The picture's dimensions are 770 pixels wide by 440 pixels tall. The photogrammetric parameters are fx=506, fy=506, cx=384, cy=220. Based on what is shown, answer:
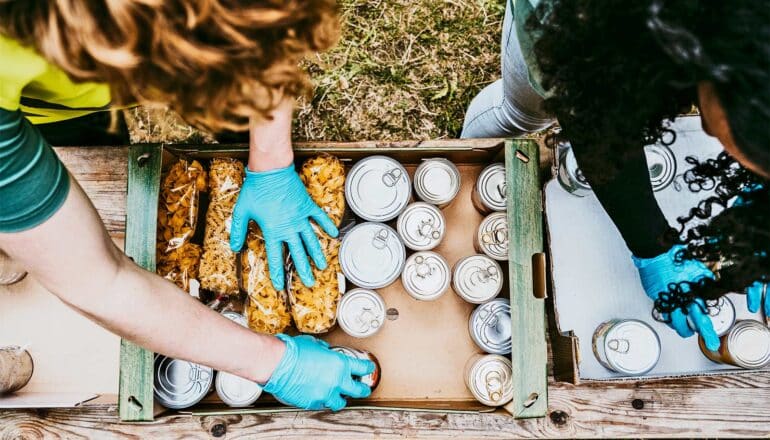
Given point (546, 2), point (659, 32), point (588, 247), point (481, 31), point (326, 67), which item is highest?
point (481, 31)

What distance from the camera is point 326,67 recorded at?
7.38 ft

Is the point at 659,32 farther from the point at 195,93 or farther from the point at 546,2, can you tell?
the point at 195,93

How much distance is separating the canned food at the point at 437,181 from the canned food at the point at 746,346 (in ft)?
2.74

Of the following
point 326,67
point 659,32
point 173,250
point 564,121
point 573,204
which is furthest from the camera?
point 326,67

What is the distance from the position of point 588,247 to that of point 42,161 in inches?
52.6

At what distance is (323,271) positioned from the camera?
142 cm

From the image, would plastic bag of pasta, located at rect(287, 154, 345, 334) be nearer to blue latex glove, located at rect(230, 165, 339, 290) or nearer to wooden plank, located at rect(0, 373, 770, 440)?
blue latex glove, located at rect(230, 165, 339, 290)

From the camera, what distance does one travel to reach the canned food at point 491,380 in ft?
4.35

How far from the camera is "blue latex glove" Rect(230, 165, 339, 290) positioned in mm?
1353

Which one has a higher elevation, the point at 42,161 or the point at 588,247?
the point at 42,161

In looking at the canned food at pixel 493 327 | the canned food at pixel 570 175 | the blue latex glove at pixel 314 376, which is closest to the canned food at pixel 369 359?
the blue latex glove at pixel 314 376

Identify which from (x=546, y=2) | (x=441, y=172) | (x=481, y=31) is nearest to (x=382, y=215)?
(x=441, y=172)

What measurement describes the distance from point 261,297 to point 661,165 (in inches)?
46.0

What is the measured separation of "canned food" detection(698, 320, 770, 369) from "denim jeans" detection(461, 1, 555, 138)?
2.53ft
